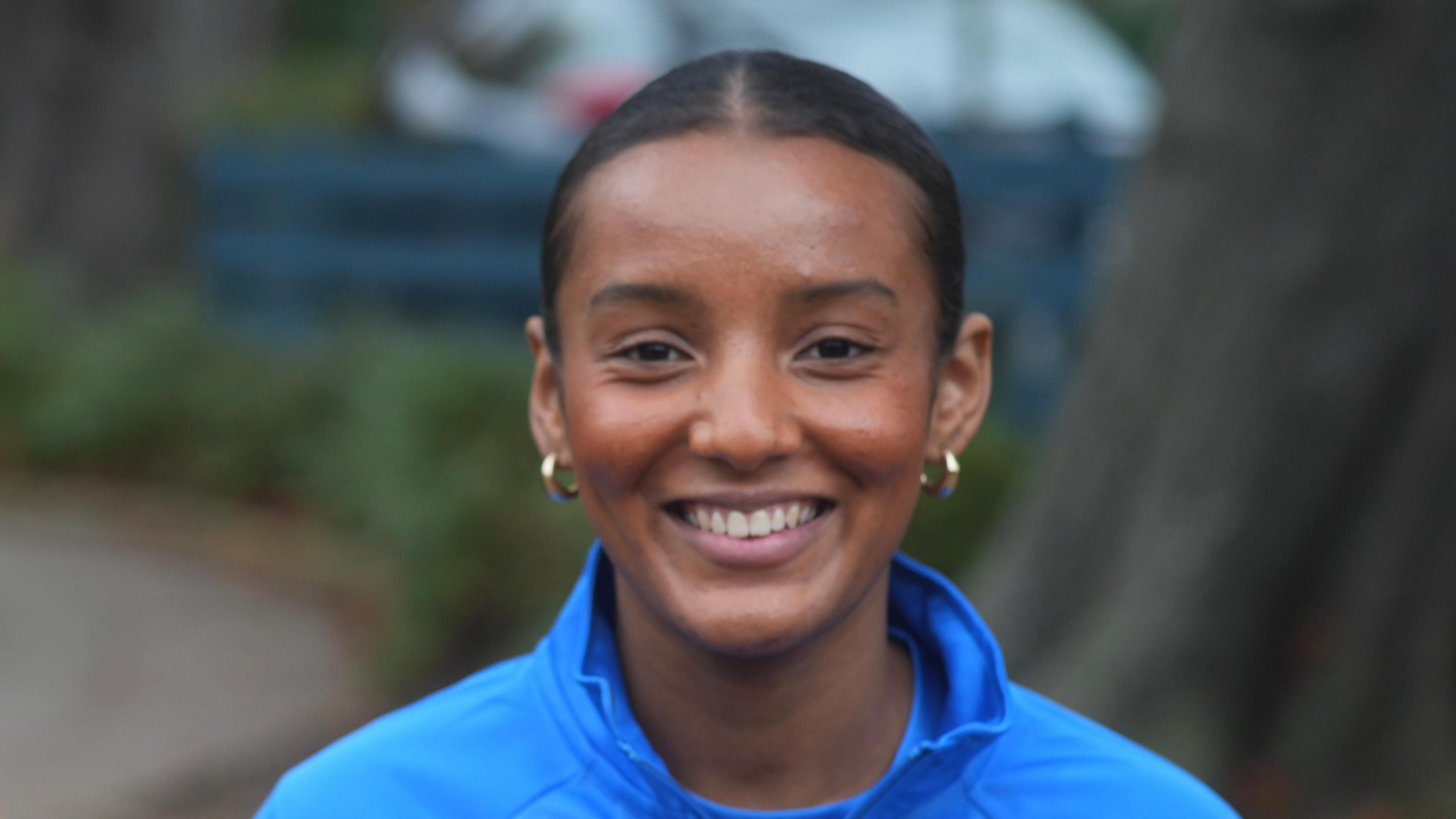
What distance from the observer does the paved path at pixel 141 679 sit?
208 inches

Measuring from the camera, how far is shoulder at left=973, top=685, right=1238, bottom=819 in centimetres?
198

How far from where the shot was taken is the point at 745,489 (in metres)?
1.89

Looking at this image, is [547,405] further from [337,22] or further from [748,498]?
[337,22]

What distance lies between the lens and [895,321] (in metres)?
1.97

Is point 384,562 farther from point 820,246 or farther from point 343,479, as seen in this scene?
point 820,246

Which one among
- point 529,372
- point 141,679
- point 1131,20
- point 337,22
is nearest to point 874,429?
point 529,372

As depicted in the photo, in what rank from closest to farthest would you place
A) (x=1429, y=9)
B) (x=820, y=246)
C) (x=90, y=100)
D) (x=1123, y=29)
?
(x=820, y=246)
(x=1429, y=9)
(x=90, y=100)
(x=1123, y=29)

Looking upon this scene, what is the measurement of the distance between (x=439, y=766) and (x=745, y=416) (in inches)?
21.6

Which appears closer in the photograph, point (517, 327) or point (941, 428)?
point (941, 428)

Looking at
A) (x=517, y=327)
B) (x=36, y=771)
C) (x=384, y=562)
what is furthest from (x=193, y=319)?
(x=36, y=771)

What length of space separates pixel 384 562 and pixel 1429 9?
13.4 feet

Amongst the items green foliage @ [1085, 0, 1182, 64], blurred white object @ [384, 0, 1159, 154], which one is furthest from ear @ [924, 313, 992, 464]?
green foliage @ [1085, 0, 1182, 64]

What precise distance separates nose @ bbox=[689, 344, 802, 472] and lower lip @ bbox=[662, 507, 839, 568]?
9 cm

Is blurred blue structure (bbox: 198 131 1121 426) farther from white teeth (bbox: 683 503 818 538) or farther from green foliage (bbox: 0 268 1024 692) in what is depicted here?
white teeth (bbox: 683 503 818 538)
